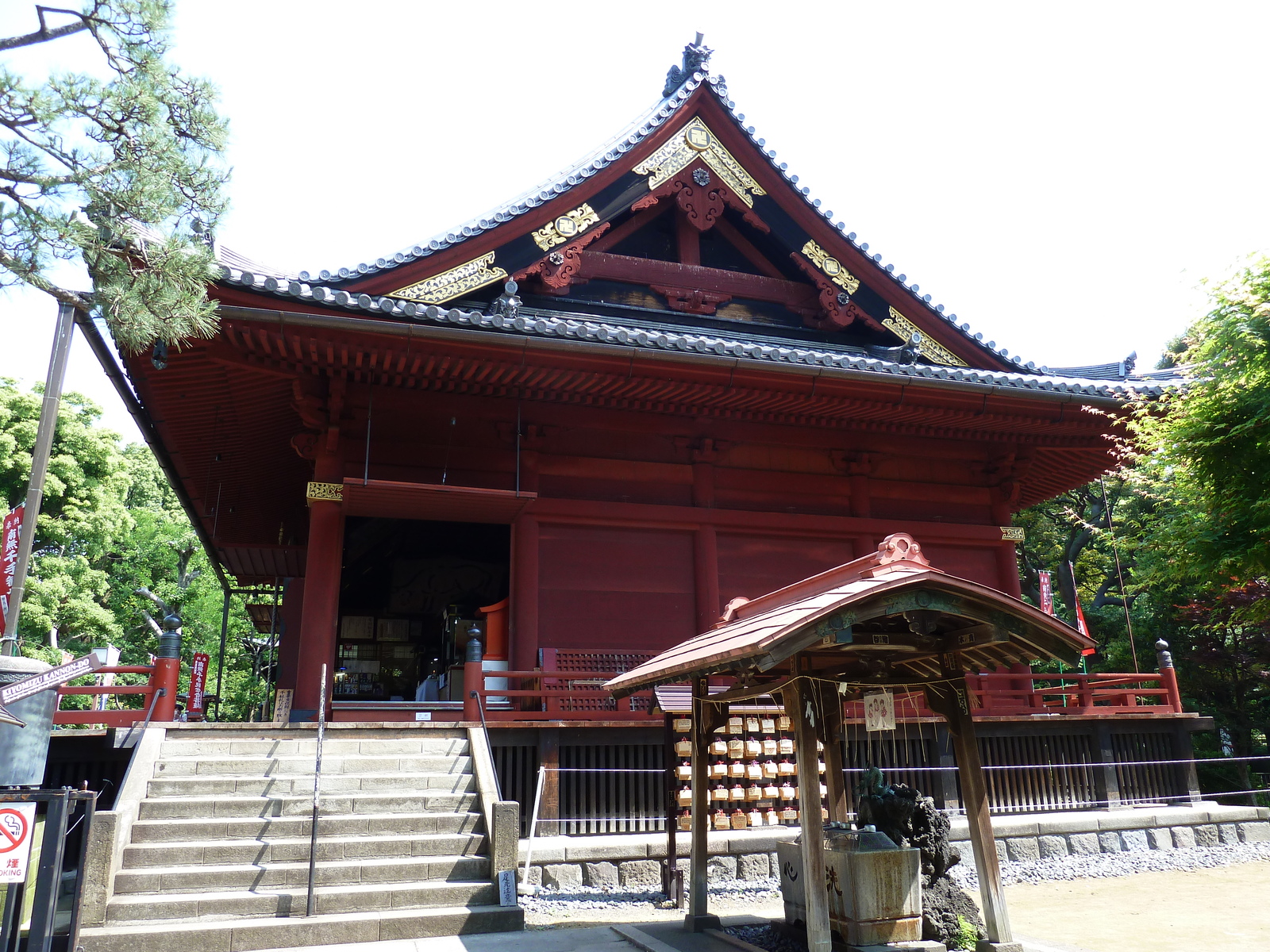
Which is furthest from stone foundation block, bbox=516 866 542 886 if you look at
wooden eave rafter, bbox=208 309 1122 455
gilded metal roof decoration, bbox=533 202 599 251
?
gilded metal roof decoration, bbox=533 202 599 251

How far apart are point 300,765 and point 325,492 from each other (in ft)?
11.9

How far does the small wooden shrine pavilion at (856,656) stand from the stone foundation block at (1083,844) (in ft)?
19.2

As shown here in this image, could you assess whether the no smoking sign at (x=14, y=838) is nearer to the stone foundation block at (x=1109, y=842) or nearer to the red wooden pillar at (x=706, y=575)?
the red wooden pillar at (x=706, y=575)

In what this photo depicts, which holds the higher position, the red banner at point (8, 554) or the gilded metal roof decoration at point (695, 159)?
the gilded metal roof decoration at point (695, 159)

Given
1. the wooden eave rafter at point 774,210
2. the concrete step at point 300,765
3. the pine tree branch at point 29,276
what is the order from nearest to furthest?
the pine tree branch at point 29,276 → the concrete step at point 300,765 → the wooden eave rafter at point 774,210

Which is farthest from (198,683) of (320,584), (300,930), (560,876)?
(300,930)

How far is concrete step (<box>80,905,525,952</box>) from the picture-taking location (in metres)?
6.36

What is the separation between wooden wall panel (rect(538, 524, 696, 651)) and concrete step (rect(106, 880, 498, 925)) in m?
4.56

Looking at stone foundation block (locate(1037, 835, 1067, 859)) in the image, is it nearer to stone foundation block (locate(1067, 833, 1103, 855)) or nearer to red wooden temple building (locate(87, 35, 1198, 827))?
stone foundation block (locate(1067, 833, 1103, 855))

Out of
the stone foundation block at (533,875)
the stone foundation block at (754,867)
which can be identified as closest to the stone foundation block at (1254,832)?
the stone foundation block at (754,867)

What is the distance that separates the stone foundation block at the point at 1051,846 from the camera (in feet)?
37.0

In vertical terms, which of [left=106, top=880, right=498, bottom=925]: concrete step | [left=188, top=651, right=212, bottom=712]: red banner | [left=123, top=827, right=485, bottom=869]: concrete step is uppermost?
[left=188, top=651, right=212, bottom=712]: red banner

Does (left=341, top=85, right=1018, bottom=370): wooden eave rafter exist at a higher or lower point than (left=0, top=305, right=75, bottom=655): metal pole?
higher

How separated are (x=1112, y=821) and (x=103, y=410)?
105 ft
